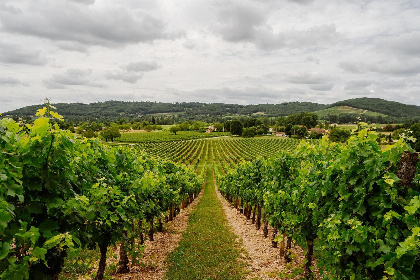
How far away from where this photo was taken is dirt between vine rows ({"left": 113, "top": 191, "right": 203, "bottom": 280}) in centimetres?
940

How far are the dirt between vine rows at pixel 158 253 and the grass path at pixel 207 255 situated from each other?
0.38 m

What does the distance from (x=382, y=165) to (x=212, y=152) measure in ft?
251

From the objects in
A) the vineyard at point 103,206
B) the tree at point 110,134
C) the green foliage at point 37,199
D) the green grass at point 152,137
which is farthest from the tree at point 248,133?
the green foliage at point 37,199

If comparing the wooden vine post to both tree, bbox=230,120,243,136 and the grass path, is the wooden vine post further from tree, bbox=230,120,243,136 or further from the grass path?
tree, bbox=230,120,243,136

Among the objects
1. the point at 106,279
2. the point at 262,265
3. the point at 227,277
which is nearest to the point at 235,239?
the point at 262,265

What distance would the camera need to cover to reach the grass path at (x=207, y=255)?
9.77m

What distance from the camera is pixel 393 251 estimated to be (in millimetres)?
4160

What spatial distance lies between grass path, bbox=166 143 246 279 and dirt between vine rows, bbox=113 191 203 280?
38cm

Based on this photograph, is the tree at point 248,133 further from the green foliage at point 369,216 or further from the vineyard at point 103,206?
the green foliage at point 369,216

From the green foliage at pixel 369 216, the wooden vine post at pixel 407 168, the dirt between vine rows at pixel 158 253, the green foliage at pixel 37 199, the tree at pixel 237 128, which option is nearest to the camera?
the green foliage at pixel 37 199

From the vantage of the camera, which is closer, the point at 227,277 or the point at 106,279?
the point at 106,279

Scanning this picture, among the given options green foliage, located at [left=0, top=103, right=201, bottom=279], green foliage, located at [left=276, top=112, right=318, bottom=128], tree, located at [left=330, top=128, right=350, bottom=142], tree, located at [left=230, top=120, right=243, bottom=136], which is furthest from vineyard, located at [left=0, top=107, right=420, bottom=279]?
green foliage, located at [left=276, top=112, right=318, bottom=128]

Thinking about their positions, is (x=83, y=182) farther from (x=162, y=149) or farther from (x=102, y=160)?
(x=162, y=149)

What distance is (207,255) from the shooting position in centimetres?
1175
